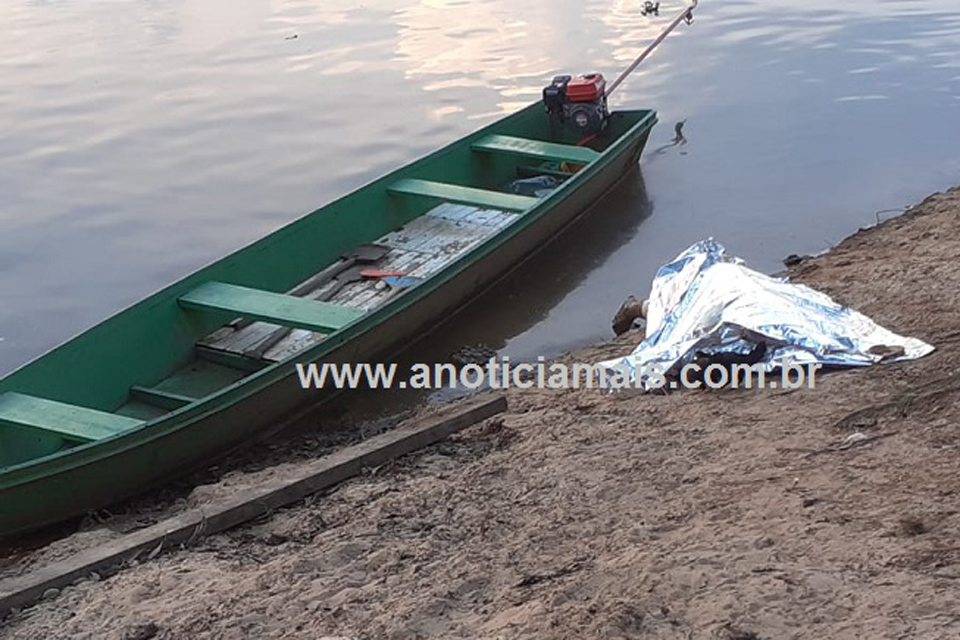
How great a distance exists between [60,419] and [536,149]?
18.1 ft

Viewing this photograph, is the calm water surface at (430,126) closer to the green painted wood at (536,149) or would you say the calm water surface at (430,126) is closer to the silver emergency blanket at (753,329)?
the green painted wood at (536,149)

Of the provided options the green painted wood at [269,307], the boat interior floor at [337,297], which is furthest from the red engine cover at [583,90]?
the green painted wood at [269,307]

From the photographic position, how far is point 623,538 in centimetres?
407

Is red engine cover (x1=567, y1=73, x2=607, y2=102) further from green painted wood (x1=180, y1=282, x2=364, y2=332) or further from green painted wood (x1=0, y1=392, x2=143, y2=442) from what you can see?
green painted wood (x1=0, y1=392, x2=143, y2=442)

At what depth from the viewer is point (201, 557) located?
4539mm

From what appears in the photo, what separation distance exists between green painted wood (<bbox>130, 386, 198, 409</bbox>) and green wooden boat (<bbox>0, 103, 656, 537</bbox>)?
0.03 ft

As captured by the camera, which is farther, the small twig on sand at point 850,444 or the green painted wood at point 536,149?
the green painted wood at point 536,149

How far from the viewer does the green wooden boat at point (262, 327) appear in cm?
579

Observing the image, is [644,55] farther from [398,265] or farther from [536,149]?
[398,265]

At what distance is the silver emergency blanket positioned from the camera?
5.57m

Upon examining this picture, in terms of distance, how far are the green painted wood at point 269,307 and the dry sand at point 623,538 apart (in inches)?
51.8

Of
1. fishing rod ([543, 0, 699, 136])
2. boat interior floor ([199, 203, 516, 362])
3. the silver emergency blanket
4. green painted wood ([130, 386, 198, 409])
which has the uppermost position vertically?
fishing rod ([543, 0, 699, 136])

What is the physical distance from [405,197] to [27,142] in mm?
5713

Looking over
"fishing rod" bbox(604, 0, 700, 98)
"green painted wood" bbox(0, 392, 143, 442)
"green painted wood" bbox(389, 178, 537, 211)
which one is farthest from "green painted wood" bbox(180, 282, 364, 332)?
"fishing rod" bbox(604, 0, 700, 98)
